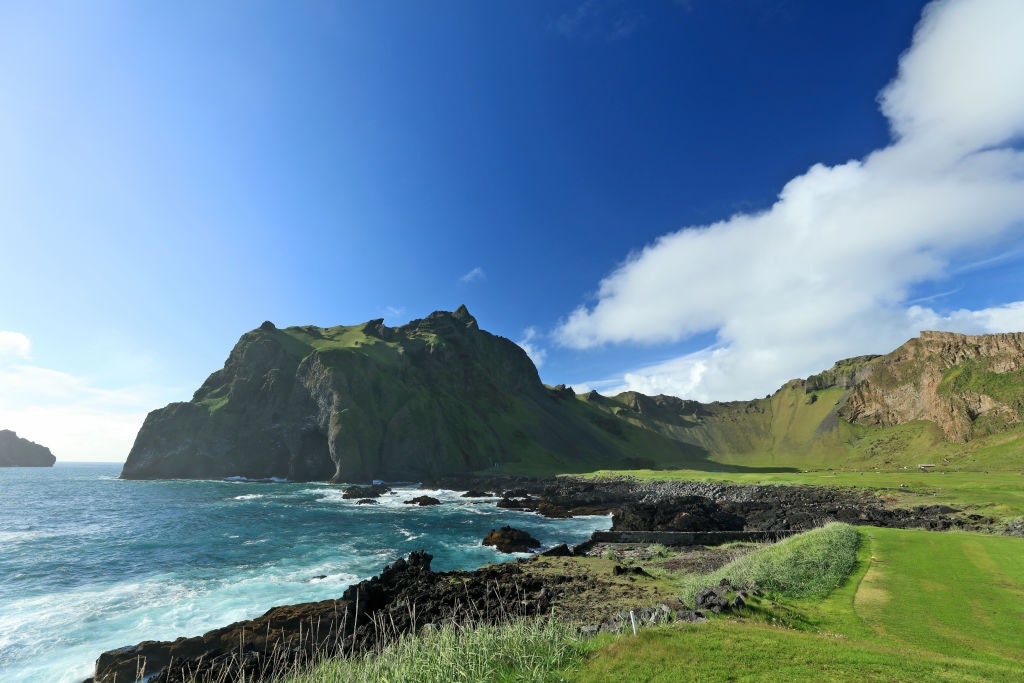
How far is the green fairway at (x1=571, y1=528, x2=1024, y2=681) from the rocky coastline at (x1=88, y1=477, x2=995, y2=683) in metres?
3.89

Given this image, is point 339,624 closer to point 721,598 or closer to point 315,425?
point 721,598

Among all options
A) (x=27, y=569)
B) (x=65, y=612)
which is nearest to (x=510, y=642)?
(x=65, y=612)

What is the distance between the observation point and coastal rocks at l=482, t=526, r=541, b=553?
3659 centimetres

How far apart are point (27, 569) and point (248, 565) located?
16.6m

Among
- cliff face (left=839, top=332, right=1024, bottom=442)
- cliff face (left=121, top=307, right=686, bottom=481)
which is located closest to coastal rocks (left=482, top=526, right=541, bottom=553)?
cliff face (left=121, top=307, right=686, bottom=481)

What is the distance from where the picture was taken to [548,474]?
13012cm

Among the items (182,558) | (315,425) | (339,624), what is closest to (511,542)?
(339,624)

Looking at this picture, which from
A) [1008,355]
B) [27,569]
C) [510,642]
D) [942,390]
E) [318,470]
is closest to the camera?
[510,642]

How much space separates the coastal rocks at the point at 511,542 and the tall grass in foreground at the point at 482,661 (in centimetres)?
2743

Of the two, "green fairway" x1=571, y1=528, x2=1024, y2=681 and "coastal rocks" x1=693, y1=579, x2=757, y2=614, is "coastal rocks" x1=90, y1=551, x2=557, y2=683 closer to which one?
"coastal rocks" x1=693, y1=579, x2=757, y2=614

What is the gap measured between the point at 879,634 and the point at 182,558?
45497mm

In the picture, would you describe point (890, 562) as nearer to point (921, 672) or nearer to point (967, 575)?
point (967, 575)

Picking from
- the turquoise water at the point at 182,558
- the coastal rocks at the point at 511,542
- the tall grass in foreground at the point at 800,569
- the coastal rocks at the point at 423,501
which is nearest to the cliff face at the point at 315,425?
the coastal rocks at the point at 423,501

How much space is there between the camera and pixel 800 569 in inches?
677
